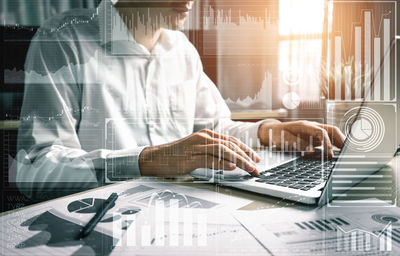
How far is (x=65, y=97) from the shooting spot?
538mm

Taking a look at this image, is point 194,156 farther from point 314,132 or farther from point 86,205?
point 314,132

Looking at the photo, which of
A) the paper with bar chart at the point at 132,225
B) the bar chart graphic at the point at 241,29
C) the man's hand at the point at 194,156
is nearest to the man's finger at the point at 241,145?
the man's hand at the point at 194,156

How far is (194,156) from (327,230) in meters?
0.21

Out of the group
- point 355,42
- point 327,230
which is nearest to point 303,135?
point 327,230

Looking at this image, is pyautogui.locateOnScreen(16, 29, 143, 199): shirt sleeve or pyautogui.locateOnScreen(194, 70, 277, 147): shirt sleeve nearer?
pyautogui.locateOnScreen(16, 29, 143, 199): shirt sleeve

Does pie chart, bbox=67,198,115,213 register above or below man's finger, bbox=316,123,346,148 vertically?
below

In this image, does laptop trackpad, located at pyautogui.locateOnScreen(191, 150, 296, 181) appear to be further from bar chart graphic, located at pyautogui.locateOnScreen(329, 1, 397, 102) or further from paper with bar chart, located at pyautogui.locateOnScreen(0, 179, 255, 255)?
bar chart graphic, located at pyautogui.locateOnScreen(329, 1, 397, 102)

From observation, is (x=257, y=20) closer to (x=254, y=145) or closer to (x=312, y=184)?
(x=254, y=145)

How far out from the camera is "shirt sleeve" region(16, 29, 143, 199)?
1.42 ft

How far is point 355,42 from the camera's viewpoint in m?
1.14

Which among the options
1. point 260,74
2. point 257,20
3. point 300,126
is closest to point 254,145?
point 300,126

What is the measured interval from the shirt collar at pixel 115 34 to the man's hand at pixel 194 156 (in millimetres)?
349

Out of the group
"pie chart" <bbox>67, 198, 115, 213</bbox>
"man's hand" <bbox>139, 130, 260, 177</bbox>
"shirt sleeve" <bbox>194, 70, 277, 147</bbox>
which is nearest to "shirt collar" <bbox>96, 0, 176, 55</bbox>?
"shirt sleeve" <bbox>194, 70, 277, 147</bbox>

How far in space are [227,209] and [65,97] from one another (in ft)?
1.42
